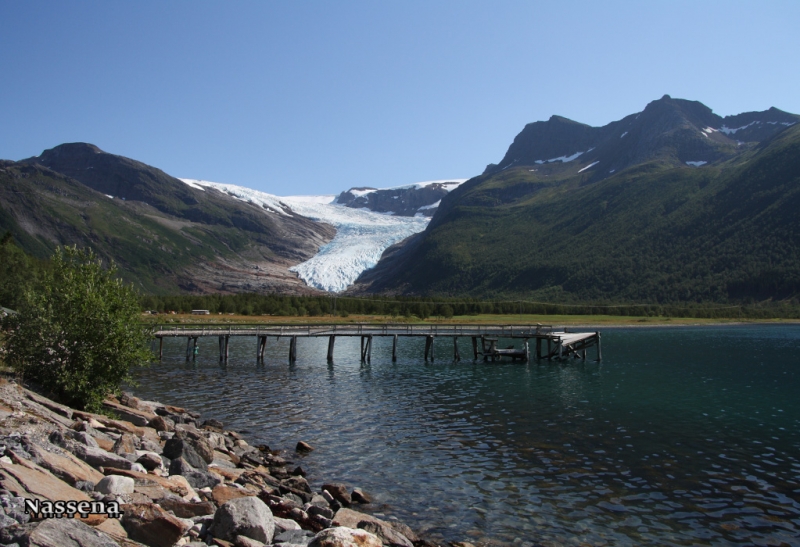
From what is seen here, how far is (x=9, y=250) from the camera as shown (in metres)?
73.9

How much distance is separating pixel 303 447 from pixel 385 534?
35.3 feet

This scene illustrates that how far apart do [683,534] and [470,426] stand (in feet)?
43.5

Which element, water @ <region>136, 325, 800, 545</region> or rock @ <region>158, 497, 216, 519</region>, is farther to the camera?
water @ <region>136, 325, 800, 545</region>

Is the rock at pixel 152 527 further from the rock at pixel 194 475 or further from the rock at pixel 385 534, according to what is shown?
the rock at pixel 194 475

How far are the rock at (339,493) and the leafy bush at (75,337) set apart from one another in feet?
33.9

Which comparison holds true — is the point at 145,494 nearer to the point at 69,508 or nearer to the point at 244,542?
the point at 69,508

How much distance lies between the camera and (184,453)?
55.3 ft

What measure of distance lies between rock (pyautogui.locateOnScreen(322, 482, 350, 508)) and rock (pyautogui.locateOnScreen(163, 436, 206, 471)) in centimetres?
372

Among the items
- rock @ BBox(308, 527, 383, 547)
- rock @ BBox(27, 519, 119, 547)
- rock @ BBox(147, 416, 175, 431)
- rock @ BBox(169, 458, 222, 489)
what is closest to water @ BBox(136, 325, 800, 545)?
rock @ BBox(308, 527, 383, 547)

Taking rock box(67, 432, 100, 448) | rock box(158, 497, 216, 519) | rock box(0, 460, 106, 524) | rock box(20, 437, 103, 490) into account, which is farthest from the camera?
rock box(67, 432, 100, 448)

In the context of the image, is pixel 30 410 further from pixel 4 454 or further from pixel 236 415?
pixel 236 415

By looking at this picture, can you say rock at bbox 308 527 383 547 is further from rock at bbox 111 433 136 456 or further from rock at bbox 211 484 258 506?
rock at bbox 111 433 136 456

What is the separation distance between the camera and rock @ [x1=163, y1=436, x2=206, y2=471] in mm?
16766

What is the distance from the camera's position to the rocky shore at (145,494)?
9.74 metres
